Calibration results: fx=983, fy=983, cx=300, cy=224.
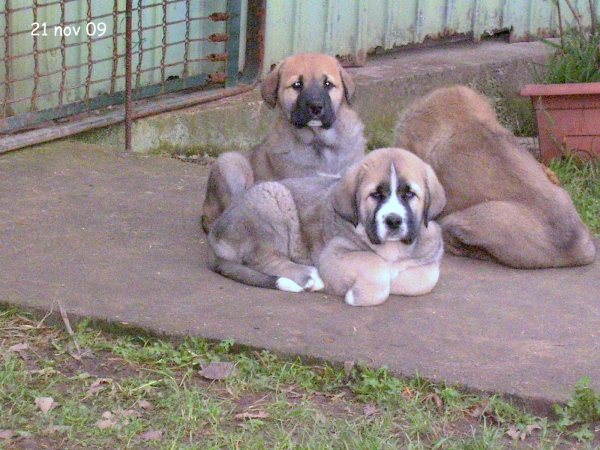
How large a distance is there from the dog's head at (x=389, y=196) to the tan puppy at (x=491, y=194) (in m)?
0.67

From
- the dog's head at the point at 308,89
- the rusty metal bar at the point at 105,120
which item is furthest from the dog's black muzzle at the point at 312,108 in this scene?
the rusty metal bar at the point at 105,120

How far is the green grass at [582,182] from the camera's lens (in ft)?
21.2

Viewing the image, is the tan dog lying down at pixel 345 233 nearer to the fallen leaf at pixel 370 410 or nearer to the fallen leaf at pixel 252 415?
the fallen leaf at pixel 370 410

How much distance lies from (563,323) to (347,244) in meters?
1.05

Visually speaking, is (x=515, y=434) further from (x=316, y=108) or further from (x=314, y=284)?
(x=316, y=108)

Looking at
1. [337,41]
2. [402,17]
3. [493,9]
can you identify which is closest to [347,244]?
[337,41]

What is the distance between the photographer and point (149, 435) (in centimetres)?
341

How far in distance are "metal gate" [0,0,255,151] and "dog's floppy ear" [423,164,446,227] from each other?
9.40ft

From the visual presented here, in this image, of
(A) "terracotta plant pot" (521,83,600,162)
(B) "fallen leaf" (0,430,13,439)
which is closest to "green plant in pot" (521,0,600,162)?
(A) "terracotta plant pot" (521,83,600,162)

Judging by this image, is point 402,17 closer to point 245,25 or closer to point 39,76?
point 245,25

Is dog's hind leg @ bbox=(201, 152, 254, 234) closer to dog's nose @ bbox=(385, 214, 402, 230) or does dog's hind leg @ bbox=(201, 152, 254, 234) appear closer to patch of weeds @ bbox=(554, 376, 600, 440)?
dog's nose @ bbox=(385, 214, 402, 230)

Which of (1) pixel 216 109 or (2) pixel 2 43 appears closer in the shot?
(2) pixel 2 43

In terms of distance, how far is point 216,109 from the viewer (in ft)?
24.2

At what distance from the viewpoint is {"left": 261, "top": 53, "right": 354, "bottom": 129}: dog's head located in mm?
5535
